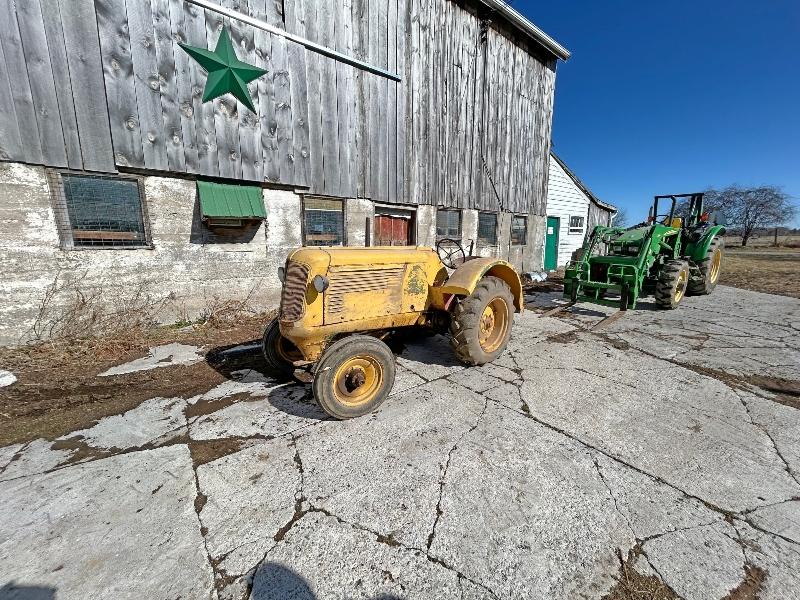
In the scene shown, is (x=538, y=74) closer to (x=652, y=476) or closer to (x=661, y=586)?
(x=652, y=476)

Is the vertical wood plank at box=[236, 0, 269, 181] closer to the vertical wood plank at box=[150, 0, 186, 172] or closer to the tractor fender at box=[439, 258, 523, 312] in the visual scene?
the vertical wood plank at box=[150, 0, 186, 172]

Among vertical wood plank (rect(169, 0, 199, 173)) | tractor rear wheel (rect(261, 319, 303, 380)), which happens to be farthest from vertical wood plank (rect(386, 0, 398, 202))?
tractor rear wheel (rect(261, 319, 303, 380))

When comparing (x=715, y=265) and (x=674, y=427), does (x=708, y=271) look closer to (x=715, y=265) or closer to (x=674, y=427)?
(x=715, y=265)

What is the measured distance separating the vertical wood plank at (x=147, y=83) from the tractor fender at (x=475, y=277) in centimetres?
488

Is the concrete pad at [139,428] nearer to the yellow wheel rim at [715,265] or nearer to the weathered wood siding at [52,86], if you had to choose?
the weathered wood siding at [52,86]

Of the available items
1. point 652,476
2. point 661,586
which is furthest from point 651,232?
point 661,586

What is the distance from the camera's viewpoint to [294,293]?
3.02 meters

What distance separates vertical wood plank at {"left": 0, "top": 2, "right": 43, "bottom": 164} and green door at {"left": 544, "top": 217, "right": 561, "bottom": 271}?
1349cm

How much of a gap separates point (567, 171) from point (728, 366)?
36.9 feet

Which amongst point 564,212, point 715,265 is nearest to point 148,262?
point 715,265

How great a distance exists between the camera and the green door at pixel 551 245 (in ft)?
43.1

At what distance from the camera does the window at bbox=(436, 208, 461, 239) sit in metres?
9.34

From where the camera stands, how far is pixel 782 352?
4.54 metres

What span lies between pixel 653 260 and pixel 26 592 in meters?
8.98
